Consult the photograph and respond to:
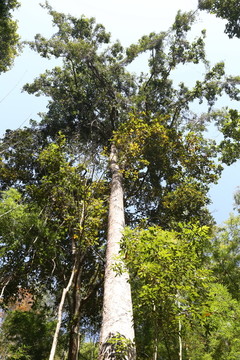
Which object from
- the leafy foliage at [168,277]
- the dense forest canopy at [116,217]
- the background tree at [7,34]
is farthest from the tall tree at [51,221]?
the background tree at [7,34]

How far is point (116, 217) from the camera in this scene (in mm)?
5707

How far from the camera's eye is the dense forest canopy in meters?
2.89

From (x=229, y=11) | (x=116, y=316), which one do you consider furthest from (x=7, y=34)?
(x=116, y=316)

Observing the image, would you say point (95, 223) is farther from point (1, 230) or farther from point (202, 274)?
point (202, 274)

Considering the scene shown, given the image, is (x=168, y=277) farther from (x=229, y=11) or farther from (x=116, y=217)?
(x=229, y=11)

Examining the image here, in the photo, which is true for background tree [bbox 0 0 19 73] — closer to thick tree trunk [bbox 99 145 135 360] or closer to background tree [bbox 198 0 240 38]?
background tree [bbox 198 0 240 38]

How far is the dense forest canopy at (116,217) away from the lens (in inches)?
114

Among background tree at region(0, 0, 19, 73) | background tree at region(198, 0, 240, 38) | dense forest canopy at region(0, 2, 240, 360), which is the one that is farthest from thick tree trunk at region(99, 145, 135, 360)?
background tree at region(0, 0, 19, 73)

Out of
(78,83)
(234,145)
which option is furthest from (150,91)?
(234,145)

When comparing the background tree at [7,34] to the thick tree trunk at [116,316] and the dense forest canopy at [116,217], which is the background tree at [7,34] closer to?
the dense forest canopy at [116,217]

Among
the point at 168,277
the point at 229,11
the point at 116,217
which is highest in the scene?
A: the point at 229,11

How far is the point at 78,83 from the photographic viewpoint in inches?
468

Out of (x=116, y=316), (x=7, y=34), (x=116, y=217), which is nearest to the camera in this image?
(x=116, y=316)

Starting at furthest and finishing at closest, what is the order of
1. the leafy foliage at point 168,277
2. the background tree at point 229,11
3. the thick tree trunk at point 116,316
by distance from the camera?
1. the background tree at point 229,11
2. the thick tree trunk at point 116,316
3. the leafy foliage at point 168,277
